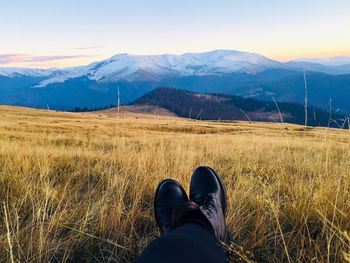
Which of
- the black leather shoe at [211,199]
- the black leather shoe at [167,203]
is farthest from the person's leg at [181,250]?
the black leather shoe at [167,203]

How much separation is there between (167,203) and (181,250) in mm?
1151

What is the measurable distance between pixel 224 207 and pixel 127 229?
72 cm

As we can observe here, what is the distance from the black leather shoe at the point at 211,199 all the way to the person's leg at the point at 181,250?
0.41 metres

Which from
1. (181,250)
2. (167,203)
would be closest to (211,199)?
(167,203)

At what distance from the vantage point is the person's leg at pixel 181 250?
55.1 inches

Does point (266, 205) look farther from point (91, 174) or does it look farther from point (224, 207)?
point (91, 174)

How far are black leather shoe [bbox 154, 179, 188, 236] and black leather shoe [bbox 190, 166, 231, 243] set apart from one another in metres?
0.15

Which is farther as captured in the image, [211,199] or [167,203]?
[167,203]

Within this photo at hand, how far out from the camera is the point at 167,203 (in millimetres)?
2586

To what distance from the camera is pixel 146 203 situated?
3246 millimetres

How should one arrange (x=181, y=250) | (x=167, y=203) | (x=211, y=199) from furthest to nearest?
(x=167, y=203), (x=211, y=199), (x=181, y=250)

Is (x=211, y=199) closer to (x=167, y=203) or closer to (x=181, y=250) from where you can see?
(x=167, y=203)

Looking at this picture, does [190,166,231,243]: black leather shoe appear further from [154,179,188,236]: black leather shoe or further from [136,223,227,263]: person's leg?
[136,223,227,263]: person's leg

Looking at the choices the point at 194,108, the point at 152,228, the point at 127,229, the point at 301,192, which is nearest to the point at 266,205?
the point at 301,192
